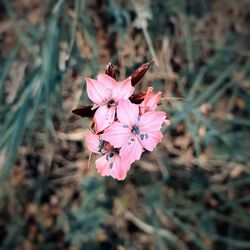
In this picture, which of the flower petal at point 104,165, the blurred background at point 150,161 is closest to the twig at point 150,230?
the blurred background at point 150,161

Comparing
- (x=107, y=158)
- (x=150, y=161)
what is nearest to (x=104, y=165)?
(x=107, y=158)

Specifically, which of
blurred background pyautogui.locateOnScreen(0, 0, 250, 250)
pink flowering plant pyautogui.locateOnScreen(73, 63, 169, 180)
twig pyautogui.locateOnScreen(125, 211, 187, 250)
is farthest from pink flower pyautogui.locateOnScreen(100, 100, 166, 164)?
twig pyautogui.locateOnScreen(125, 211, 187, 250)

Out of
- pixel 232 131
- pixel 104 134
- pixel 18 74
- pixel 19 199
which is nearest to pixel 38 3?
pixel 18 74

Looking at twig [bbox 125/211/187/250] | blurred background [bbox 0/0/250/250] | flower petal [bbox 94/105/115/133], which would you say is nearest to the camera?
flower petal [bbox 94/105/115/133]

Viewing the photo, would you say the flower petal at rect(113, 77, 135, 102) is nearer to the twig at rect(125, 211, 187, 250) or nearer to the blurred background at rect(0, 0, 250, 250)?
the blurred background at rect(0, 0, 250, 250)

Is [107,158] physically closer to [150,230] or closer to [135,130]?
[135,130]

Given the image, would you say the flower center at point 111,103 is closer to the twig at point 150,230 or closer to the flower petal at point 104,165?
the flower petal at point 104,165
